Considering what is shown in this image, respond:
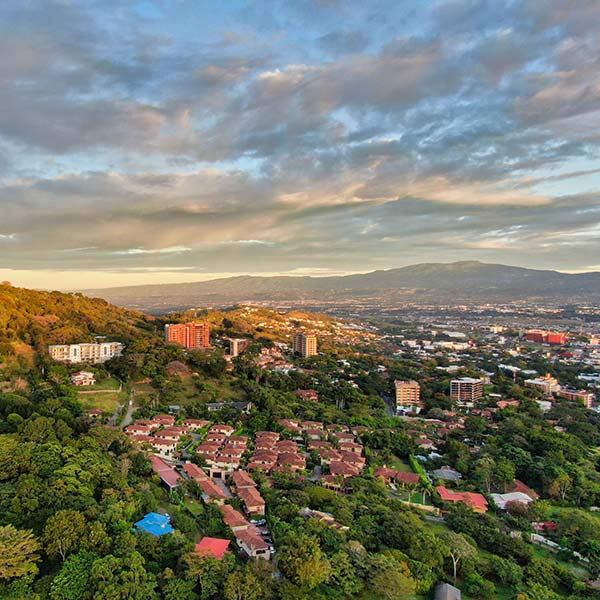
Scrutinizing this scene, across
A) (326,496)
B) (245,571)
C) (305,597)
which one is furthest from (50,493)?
(326,496)

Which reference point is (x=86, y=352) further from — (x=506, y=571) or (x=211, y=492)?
(x=506, y=571)

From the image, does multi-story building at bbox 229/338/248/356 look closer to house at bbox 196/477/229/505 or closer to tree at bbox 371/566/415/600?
house at bbox 196/477/229/505

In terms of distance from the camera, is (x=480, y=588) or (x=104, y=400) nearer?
(x=480, y=588)

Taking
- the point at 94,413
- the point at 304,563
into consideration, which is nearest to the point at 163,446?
the point at 94,413

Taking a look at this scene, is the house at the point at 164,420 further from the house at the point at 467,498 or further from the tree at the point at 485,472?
the tree at the point at 485,472

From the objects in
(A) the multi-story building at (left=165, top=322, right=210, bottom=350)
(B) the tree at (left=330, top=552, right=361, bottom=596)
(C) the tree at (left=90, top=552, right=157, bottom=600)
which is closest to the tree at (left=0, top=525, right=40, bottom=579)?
(C) the tree at (left=90, top=552, right=157, bottom=600)

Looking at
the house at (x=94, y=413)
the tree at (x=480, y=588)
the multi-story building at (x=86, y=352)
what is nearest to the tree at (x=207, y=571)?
the tree at (x=480, y=588)
